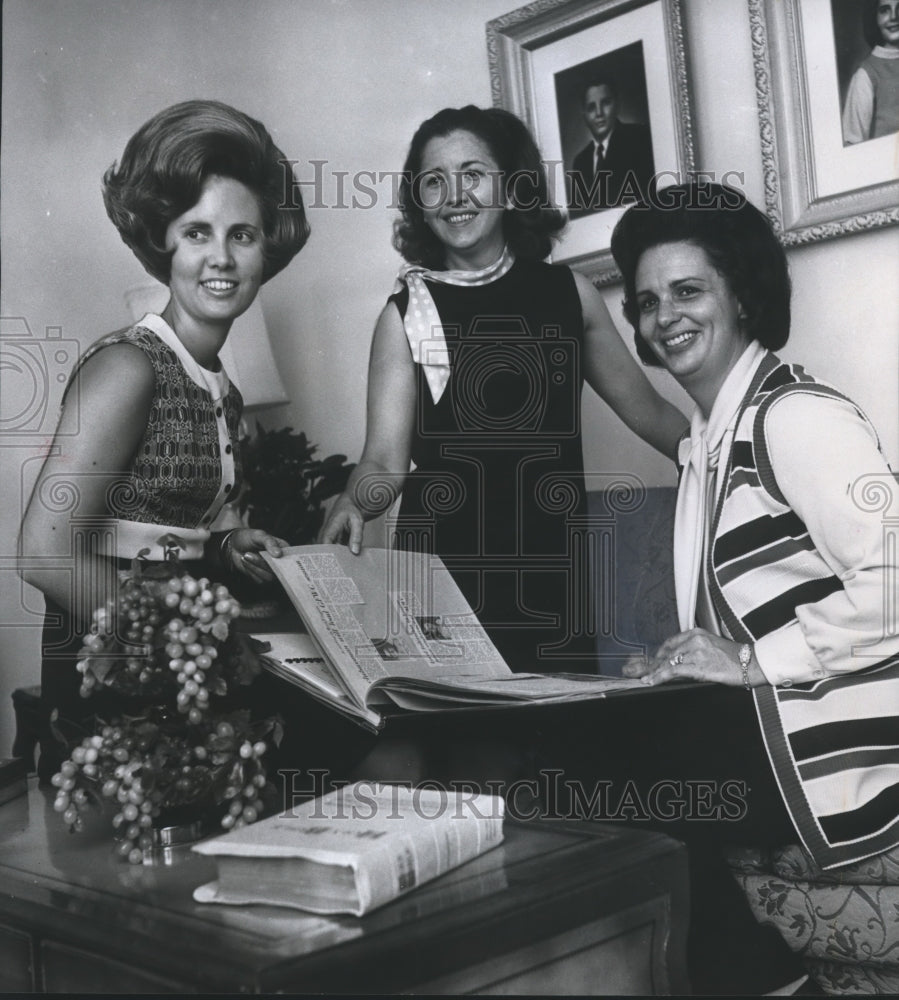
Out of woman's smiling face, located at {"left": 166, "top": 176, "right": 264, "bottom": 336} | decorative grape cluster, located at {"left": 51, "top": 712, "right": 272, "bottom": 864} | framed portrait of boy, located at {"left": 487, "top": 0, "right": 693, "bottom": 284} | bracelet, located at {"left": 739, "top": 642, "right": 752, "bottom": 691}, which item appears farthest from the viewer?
framed portrait of boy, located at {"left": 487, "top": 0, "right": 693, "bottom": 284}

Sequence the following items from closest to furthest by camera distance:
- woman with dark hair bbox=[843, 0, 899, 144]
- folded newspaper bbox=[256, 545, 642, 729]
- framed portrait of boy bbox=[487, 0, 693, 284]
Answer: folded newspaper bbox=[256, 545, 642, 729], woman with dark hair bbox=[843, 0, 899, 144], framed portrait of boy bbox=[487, 0, 693, 284]

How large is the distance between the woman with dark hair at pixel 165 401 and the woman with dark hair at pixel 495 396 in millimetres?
289

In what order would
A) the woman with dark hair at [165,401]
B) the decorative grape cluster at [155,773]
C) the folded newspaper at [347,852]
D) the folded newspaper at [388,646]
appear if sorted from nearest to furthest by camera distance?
1. the folded newspaper at [347,852]
2. the decorative grape cluster at [155,773]
3. the folded newspaper at [388,646]
4. the woman with dark hair at [165,401]

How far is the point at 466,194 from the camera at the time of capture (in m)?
2.18

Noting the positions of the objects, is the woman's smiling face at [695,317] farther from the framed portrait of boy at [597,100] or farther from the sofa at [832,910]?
the sofa at [832,910]

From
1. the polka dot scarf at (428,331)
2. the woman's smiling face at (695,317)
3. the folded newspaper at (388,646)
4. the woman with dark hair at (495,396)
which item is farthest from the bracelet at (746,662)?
the polka dot scarf at (428,331)

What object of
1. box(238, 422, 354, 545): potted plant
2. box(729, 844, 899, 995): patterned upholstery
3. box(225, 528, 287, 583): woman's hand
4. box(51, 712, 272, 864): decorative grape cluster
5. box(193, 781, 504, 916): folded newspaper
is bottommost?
box(729, 844, 899, 995): patterned upholstery

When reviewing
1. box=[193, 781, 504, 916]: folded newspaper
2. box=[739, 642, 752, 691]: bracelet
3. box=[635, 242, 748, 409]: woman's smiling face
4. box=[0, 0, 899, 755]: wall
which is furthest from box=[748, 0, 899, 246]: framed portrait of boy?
box=[193, 781, 504, 916]: folded newspaper

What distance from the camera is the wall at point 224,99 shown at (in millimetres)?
2535

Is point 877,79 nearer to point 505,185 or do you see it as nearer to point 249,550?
point 505,185

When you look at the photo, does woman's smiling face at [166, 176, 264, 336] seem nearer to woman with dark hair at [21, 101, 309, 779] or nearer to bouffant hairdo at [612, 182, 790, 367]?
woman with dark hair at [21, 101, 309, 779]

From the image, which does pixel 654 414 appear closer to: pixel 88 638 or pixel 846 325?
pixel 846 325

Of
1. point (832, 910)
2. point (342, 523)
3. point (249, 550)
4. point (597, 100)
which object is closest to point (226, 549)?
point (249, 550)

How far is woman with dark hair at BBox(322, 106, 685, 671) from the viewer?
2170mm
